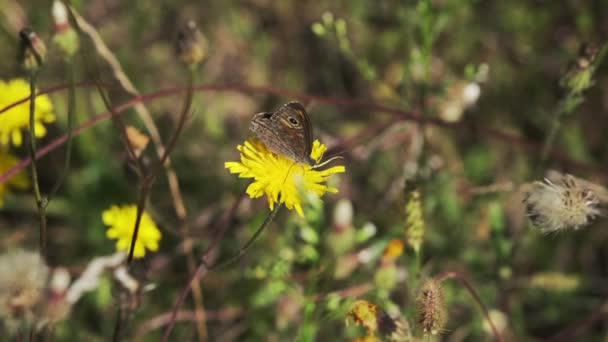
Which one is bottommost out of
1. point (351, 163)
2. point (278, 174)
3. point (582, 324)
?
point (582, 324)

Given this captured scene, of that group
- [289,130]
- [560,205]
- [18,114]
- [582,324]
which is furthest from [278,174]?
[582,324]

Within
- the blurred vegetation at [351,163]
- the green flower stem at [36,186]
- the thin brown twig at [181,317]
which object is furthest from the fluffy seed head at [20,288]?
the thin brown twig at [181,317]

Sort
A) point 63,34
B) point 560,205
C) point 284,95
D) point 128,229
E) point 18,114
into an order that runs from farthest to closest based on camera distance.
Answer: point 284,95 < point 128,229 < point 18,114 < point 63,34 < point 560,205

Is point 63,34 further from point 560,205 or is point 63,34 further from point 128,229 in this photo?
point 560,205

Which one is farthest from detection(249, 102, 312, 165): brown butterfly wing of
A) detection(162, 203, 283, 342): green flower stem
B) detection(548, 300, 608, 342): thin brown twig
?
detection(548, 300, 608, 342): thin brown twig

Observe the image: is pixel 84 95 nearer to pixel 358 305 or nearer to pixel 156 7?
pixel 156 7

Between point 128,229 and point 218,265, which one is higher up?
point 128,229
